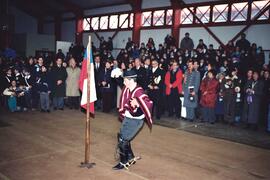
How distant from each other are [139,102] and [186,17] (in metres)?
13.8

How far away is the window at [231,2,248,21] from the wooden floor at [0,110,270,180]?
9.54 metres

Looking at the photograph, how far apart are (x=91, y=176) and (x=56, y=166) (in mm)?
827

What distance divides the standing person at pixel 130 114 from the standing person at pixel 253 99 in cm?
522

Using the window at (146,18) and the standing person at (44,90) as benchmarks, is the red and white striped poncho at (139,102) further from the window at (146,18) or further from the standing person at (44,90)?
the window at (146,18)

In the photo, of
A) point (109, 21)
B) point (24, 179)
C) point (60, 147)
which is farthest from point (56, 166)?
point (109, 21)

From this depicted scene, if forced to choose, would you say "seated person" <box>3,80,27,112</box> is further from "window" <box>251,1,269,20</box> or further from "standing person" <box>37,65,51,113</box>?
"window" <box>251,1,269,20</box>

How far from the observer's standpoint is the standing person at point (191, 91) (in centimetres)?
1043

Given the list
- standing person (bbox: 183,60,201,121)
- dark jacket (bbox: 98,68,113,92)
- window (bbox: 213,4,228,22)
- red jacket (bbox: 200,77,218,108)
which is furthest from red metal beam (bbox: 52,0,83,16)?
red jacket (bbox: 200,77,218,108)

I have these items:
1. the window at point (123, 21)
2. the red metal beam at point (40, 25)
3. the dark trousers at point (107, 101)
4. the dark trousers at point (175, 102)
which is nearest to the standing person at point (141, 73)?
the dark trousers at point (175, 102)

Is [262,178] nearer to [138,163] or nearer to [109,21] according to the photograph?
[138,163]

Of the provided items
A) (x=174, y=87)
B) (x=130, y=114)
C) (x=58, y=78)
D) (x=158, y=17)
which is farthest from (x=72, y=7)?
(x=130, y=114)

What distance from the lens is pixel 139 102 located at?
5.55 meters

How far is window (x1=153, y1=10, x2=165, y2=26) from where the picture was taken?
1956 centimetres

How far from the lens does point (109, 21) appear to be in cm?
2327
